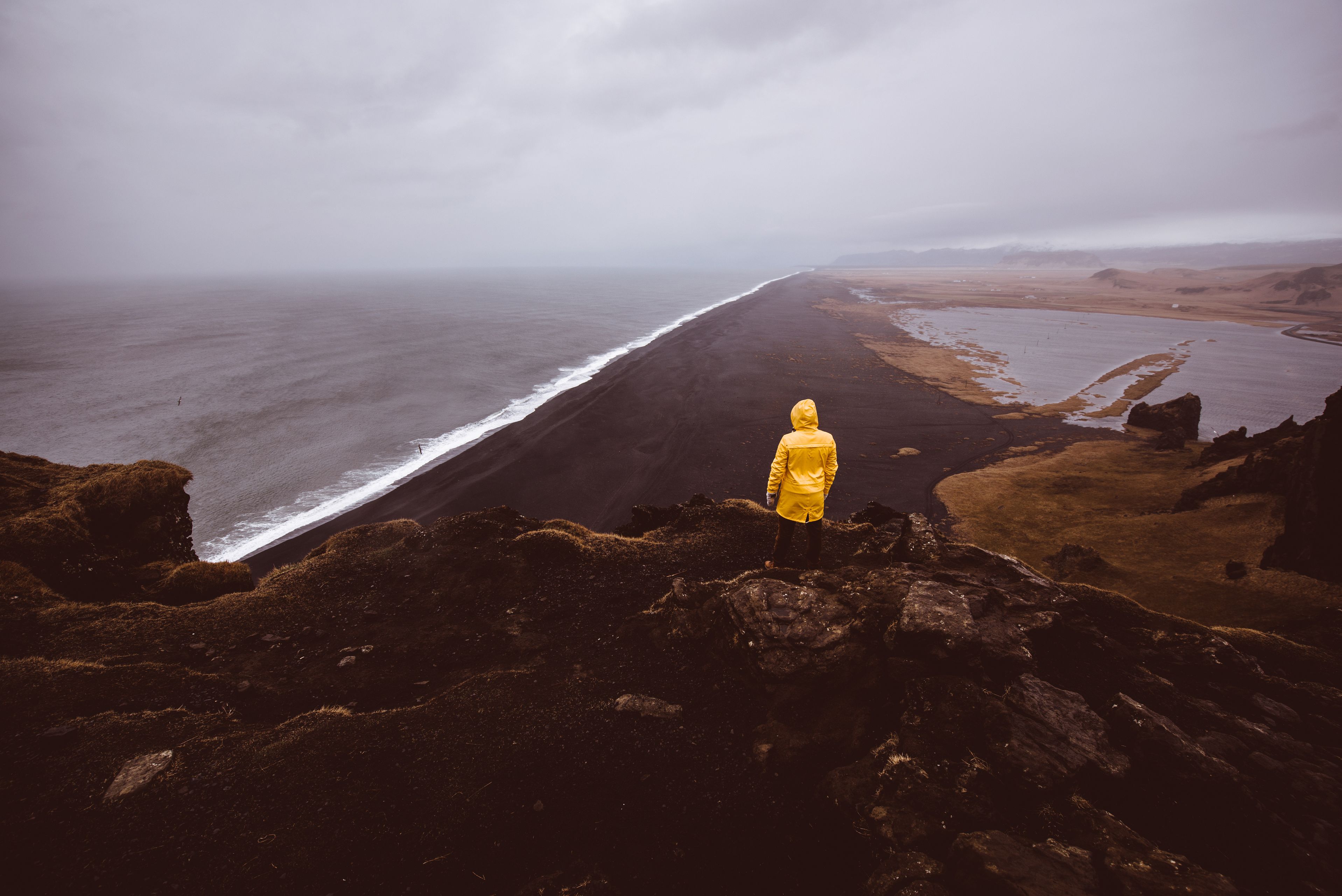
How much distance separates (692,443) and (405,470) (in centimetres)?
1384

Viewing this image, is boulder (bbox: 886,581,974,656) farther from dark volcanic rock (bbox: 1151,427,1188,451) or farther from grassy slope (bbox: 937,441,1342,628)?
dark volcanic rock (bbox: 1151,427,1188,451)

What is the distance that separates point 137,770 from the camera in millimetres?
4754

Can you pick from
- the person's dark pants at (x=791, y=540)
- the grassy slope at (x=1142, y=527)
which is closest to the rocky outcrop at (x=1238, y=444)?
the grassy slope at (x=1142, y=527)

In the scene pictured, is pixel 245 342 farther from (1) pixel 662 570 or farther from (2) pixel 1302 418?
(2) pixel 1302 418

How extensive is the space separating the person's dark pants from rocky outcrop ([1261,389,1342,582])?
9550 mm

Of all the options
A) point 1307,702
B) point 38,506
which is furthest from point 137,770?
point 1307,702

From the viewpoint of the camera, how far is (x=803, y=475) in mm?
7500

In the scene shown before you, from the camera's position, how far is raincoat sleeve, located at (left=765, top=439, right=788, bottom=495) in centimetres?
748

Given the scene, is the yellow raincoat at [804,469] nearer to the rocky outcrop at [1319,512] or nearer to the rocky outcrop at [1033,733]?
the rocky outcrop at [1033,733]

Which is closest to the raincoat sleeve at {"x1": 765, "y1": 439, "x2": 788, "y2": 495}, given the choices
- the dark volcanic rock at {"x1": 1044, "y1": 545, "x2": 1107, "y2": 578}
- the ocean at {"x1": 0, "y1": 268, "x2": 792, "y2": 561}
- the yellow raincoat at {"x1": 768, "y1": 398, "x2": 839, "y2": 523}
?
the yellow raincoat at {"x1": 768, "y1": 398, "x2": 839, "y2": 523}

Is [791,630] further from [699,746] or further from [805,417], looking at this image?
[805,417]

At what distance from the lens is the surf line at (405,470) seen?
57.0ft

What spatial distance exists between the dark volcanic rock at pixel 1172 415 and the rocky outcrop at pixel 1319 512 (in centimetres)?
1604

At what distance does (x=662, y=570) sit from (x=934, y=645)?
4895 millimetres
